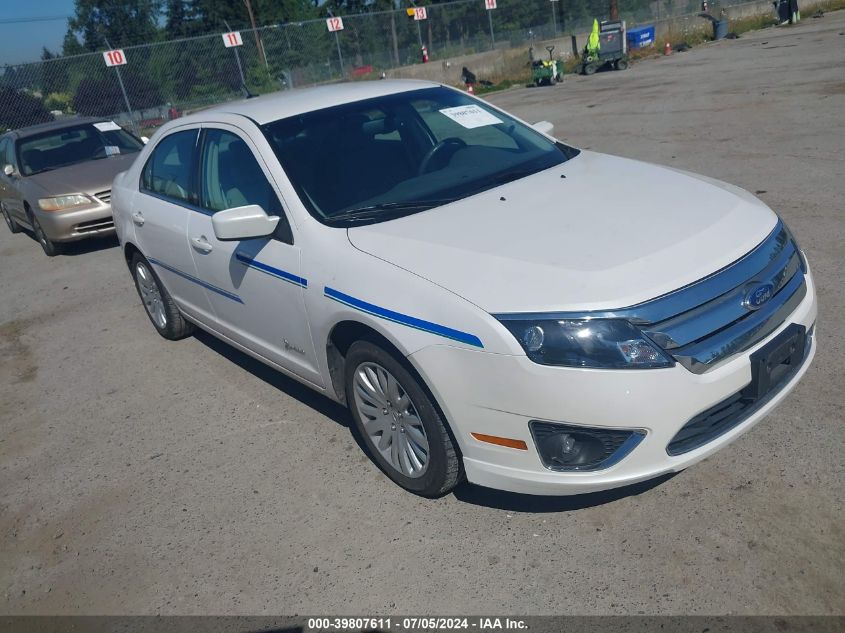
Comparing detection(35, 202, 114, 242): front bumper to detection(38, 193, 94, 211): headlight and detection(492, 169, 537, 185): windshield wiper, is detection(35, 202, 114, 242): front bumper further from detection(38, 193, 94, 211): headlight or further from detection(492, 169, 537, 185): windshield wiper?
detection(492, 169, 537, 185): windshield wiper

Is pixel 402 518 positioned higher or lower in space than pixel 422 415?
lower

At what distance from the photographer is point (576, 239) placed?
3.05 meters

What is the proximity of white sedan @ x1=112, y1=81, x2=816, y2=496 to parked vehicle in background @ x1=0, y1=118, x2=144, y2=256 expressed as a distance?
16.8 feet

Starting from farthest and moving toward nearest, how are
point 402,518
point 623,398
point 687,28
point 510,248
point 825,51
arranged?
point 687,28 → point 825,51 → point 402,518 → point 510,248 → point 623,398

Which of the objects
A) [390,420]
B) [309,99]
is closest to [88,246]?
[309,99]

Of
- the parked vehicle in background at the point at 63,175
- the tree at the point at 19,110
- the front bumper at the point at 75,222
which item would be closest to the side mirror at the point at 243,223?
the front bumper at the point at 75,222

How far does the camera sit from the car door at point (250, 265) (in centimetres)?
370

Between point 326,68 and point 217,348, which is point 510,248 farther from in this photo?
point 326,68

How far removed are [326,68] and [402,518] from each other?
85.8ft

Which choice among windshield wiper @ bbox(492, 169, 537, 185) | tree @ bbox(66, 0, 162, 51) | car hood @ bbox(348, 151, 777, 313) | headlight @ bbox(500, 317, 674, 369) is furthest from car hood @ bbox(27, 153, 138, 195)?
tree @ bbox(66, 0, 162, 51)

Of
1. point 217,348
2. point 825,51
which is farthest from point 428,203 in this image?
point 825,51

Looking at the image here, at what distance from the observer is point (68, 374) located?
18.5 feet

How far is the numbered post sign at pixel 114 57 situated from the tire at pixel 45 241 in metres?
13.5

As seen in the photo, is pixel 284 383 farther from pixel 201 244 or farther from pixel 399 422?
pixel 399 422
